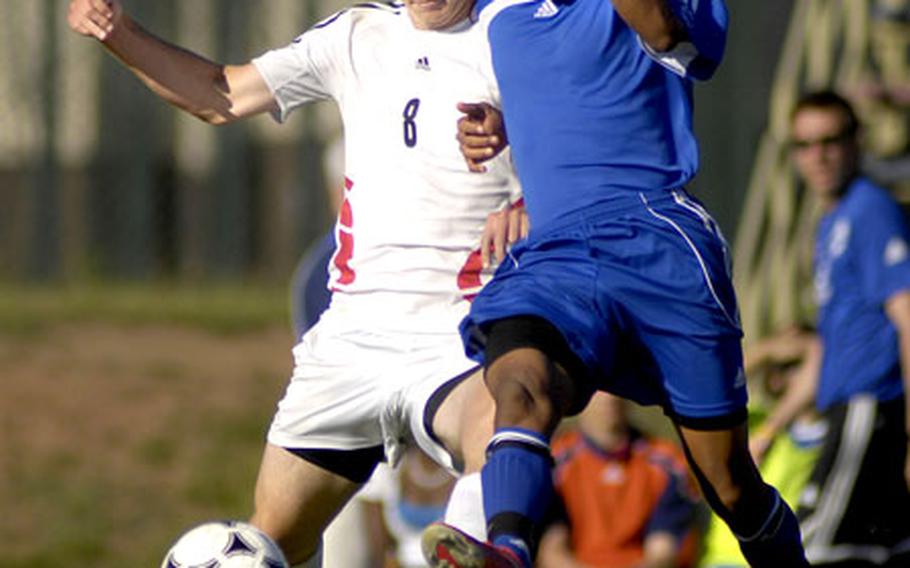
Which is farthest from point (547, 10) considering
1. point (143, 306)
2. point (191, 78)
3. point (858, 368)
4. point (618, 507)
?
point (143, 306)

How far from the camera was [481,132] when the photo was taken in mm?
5910

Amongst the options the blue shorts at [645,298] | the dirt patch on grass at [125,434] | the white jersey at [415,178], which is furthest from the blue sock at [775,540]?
the dirt patch on grass at [125,434]

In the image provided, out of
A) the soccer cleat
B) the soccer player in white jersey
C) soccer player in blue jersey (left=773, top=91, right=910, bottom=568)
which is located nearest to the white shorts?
the soccer player in white jersey

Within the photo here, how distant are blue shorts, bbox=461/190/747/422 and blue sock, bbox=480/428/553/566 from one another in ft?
1.10

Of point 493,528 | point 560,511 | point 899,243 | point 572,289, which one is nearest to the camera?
point 493,528

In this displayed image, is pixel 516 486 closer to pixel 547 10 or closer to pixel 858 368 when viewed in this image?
pixel 547 10

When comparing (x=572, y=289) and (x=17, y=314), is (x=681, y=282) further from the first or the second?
(x=17, y=314)

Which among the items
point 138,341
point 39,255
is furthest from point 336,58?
point 39,255

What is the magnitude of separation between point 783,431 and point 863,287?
705 millimetres

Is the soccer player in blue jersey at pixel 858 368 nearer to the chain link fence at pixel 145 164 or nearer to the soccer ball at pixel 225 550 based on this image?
the soccer ball at pixel 225 550

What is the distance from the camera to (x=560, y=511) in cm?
999

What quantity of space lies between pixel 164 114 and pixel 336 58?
11539 mm

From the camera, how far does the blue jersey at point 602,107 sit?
17.9ft

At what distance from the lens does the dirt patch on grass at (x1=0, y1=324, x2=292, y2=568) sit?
12.5m
